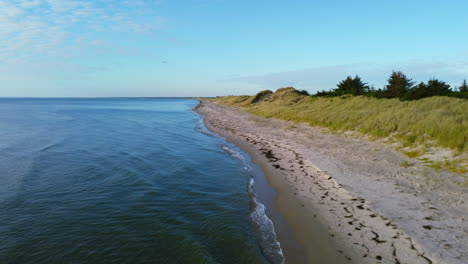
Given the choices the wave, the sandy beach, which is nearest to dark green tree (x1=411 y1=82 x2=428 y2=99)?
the sandy beach

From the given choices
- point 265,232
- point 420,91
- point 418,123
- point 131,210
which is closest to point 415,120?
point 418,123

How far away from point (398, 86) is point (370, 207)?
80.3 ft

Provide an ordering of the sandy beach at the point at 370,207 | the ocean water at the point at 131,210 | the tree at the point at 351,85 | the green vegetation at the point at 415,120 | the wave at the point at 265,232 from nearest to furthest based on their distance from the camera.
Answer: the sandy beach at the point at 370,207, the wave at the point at 265,232, the ocean water at the point at 131,210, the green vegetation at the point at 415,120, the tree at the point at 351,85

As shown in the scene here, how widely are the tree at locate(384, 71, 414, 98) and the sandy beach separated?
53.3 ft

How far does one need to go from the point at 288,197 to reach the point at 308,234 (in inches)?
98.2

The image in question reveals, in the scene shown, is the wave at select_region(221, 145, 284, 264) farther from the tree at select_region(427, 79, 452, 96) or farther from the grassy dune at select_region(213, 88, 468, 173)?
the tree at select_region(427, 79, 452, 96)

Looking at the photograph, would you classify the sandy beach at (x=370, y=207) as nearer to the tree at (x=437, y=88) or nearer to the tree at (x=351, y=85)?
the tree at (x=437, y=88)

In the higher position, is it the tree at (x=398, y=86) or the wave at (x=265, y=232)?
the tree at (x=398, y=86)

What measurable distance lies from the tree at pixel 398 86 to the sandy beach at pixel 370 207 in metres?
16.2

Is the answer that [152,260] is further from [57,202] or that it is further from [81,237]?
[57,202]

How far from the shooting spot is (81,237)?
22.3ft

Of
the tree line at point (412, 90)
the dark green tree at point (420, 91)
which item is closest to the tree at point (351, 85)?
the tree line at point (412, 90)

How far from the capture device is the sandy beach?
5.70 meters

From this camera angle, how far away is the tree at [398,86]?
86.9ft
